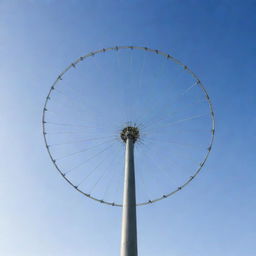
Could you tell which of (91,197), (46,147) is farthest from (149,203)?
(46,147)

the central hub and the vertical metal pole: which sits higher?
the central hub

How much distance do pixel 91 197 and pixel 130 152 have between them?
8.32 metres

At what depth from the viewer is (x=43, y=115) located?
3675 centimetres

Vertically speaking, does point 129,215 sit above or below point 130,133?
below

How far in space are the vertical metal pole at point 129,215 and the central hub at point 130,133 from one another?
267 cm

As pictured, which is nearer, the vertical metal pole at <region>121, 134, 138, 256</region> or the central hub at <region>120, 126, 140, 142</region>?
the vertical metal pole at <region>121, 134, 138, 256</region>

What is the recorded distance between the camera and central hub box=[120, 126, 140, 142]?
31.7 meters

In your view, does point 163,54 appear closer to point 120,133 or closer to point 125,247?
point 120,133

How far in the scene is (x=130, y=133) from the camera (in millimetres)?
31656

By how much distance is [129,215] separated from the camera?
2388 centimetres

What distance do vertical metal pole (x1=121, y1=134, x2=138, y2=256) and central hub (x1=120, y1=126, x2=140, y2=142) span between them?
8.76 ft

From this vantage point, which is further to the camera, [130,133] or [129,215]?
[130,133]

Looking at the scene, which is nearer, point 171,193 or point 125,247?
point 125,247

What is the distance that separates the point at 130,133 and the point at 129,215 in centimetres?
1021
